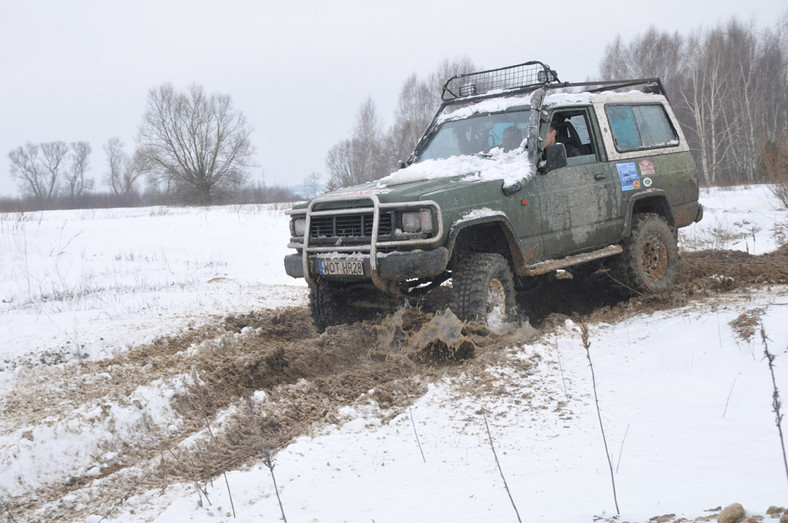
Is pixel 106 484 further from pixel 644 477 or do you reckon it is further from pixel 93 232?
pixel 93 232

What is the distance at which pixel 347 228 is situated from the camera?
5.30 metres

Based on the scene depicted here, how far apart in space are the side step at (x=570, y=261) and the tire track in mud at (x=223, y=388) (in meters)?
0.48

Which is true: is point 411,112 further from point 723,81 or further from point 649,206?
point 649,206

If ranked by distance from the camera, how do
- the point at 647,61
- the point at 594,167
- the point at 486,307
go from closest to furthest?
the point at 486,307 < the point at 594,167 < the point at 647,61

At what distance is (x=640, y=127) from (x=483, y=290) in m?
3.18

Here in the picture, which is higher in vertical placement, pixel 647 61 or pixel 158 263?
pixel 647 61

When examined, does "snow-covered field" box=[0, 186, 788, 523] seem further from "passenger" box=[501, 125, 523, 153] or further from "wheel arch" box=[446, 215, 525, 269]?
"passenger" box=[501, 125, 523, 153]

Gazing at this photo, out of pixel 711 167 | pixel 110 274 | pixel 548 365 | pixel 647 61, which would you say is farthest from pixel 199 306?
pixel 647 61

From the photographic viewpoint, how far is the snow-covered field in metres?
2.87

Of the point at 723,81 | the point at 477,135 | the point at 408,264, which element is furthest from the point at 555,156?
the point at 723,81

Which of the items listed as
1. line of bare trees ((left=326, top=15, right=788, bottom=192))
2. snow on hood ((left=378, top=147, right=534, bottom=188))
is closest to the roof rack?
snow on hood ((left=378, top=147, right=534, bottom=188))

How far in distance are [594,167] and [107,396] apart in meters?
4.73

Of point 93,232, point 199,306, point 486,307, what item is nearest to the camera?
point 486,307

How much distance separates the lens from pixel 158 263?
1198cm
